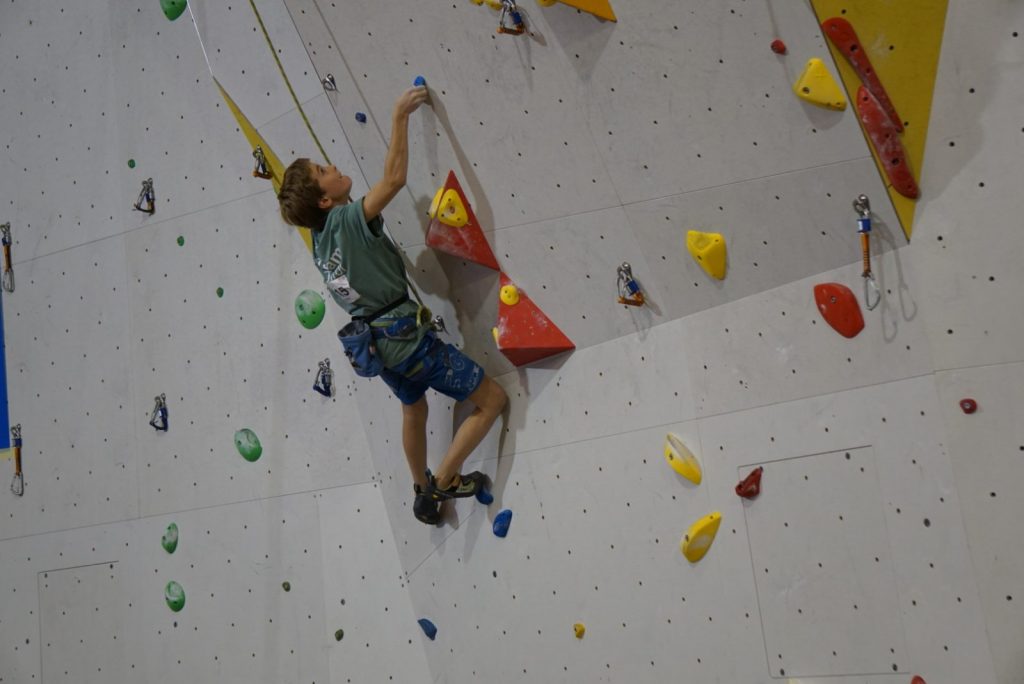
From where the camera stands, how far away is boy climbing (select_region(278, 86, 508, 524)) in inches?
102

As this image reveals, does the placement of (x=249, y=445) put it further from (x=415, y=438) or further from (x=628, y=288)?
(x=628, y=288)

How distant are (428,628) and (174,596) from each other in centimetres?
96

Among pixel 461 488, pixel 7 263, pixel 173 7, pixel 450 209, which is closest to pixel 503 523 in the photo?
pixel 461 488

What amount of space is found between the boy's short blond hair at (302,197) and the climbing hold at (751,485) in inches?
44.5

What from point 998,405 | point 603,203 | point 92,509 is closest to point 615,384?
point 603,203

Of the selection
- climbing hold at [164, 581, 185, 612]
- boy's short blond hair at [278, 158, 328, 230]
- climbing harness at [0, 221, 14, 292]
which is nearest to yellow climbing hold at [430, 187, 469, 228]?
boy's short blond hair at [278, 158, 328, 230]

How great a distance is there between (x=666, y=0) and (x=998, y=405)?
1.00 m

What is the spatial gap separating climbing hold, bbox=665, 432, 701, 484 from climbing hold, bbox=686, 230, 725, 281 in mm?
364

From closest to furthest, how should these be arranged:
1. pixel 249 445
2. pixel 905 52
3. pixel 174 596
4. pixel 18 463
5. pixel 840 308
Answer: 1. pixel 905 52
2. pixel 840 308
3. pixel 249 445
4. pixel 174 596
5. pixel 18 463

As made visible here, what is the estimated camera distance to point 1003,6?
199cm

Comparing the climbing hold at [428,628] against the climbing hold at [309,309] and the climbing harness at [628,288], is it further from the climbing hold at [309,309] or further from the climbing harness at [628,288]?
→ the climbing harness at [628,288]

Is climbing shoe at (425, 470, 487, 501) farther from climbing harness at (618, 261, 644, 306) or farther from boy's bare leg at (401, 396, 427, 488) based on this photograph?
climbing harness at (618, 261, 644, 306)

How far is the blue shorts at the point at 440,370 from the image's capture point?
2656mm

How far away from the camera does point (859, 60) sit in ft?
6.93
